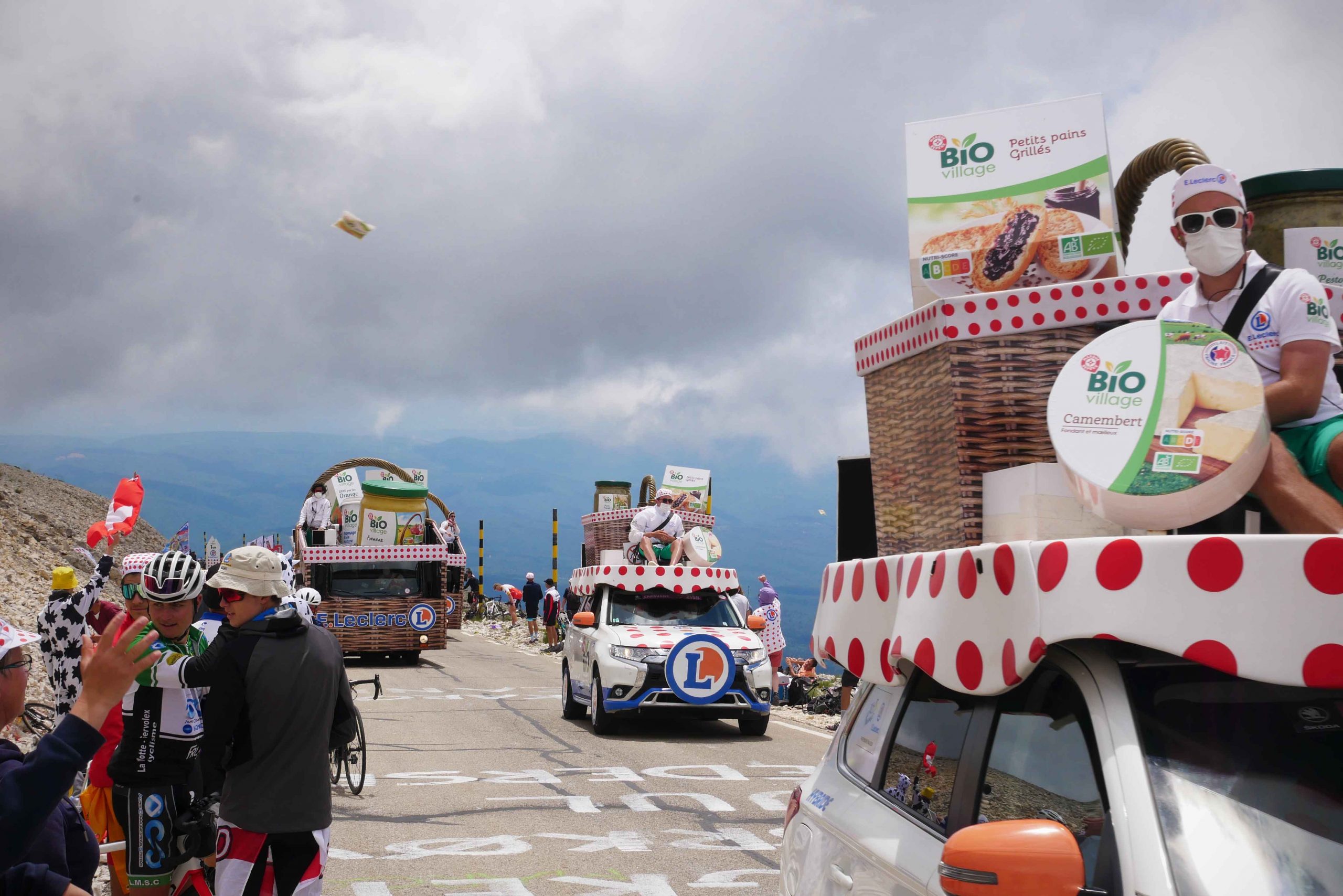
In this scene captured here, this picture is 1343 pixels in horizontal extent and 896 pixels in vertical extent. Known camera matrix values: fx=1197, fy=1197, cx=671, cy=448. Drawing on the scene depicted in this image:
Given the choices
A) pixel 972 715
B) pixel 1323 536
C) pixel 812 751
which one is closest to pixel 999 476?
pixel 972 715

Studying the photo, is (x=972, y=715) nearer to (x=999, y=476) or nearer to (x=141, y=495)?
(x=999, y=476)

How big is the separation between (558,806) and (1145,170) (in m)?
6.81

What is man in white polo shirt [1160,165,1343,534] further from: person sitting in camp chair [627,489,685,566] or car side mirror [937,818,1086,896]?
person sitting in camp chair [627,489,685,566]

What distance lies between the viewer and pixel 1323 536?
1925mm

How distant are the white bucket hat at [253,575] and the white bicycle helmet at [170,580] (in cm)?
38

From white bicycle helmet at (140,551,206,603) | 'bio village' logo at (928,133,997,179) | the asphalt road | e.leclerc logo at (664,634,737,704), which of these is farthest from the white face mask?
e.leclerc logo at (664,634,737,704)

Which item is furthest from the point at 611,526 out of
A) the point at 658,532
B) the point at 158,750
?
the point at 158,750

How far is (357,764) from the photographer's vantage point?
10312mm

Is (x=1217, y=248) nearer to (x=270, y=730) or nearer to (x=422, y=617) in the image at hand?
(x=270, y=730)

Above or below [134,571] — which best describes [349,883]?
below

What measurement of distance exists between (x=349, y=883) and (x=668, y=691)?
645 cm

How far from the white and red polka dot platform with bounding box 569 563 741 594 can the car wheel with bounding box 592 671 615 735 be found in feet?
3.69

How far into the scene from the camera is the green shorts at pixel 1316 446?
300 cm

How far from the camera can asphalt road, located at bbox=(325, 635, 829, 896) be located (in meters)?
7.08
